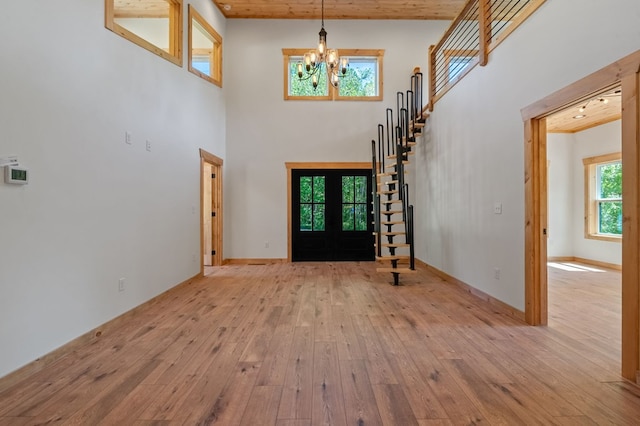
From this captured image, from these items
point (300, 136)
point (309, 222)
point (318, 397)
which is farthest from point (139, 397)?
point (300, 136)

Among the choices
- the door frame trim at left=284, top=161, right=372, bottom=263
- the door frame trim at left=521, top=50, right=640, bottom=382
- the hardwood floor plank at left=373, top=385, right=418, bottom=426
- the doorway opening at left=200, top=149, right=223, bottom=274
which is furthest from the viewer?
the door frame trim at left=284, top=161, right=372, bottom=263

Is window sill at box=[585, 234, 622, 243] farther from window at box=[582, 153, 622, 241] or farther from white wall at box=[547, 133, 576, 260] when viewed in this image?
white wall at box=[547, 133, 576, 260]

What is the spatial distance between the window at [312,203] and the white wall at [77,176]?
2968 mm

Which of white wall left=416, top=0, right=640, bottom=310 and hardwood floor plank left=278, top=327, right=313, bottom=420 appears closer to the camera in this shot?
hardwood floor plank left=278, top=327, right=313, bottom=420

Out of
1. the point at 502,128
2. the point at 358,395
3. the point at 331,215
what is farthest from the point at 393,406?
the point at 331,215

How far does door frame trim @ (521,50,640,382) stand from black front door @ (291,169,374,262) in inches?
155

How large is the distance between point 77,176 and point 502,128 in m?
4.17

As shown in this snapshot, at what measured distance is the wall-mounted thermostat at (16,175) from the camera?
208 cm

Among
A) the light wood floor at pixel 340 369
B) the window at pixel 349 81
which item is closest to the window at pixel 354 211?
the window at pixel 349 81

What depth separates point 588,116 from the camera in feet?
18.5

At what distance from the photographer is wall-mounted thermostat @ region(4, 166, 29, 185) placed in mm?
2084

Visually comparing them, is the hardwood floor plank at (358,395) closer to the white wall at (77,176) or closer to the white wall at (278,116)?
the white wall at (77,176)

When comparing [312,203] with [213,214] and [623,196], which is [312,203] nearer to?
[213,214]

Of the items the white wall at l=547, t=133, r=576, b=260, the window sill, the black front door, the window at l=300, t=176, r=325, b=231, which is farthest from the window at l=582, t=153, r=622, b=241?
the window at l=300, t=176, r=325, b=231
